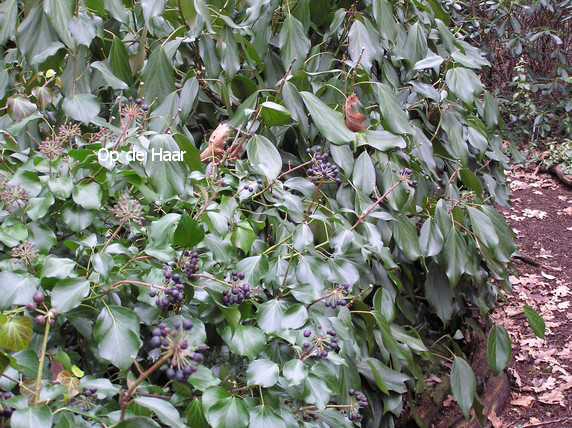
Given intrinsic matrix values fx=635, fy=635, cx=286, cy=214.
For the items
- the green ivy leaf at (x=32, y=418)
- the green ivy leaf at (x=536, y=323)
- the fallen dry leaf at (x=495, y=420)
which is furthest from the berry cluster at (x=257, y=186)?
the fallen dry leaf at (x=495, y=420)

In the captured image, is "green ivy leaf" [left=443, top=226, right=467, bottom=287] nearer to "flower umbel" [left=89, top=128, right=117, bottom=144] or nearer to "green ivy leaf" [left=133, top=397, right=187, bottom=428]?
"flower umbel" [left=89, top=128, right=117, bottom=144]

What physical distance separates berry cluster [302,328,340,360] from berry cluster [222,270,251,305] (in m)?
0.15

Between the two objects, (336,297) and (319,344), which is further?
(336,297)

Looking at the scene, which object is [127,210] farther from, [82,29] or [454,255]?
[454,255]

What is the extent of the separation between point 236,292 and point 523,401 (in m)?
2.24

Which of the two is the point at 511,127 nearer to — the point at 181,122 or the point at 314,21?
the point at 314,21

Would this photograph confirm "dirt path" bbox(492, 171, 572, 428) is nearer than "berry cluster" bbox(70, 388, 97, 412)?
No

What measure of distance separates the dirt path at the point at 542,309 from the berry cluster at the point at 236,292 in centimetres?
147

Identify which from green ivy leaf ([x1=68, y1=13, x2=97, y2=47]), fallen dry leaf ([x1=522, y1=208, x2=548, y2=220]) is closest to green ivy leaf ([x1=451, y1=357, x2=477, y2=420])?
green ivy leaf ([x1=68, y1=13, x2=97, y2=47])

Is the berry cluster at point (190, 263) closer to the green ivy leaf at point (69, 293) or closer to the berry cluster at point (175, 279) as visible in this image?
the berry cluster at point (175, 279)

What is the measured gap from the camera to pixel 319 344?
122 cm

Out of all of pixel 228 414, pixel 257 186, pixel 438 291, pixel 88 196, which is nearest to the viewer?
pixel 228 414

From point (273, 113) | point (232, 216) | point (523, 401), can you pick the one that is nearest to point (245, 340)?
point (232, 216)

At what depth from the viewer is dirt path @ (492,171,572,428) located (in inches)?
114
